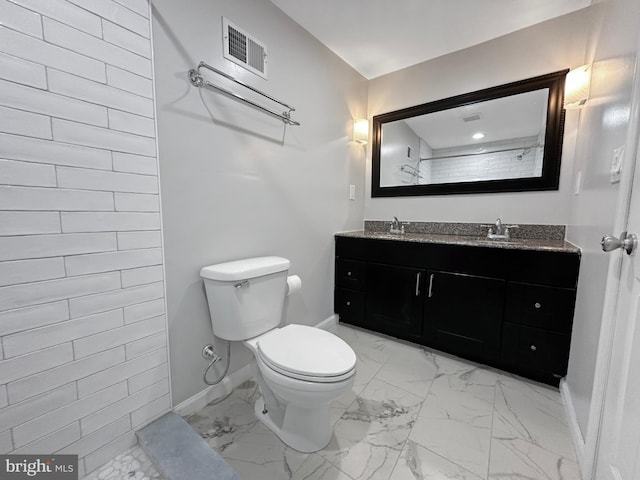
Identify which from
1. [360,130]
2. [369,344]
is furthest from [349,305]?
[360,130]

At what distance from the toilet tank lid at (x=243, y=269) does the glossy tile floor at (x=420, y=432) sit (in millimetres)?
697

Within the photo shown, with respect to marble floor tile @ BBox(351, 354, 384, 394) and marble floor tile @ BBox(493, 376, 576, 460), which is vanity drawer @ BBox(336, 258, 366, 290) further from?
marble floor tile @ BBox(493, 376, 576, 460)

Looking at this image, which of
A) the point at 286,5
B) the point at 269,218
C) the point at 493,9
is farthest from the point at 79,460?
the point at 493,9

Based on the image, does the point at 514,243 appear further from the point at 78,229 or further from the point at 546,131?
the point at 78,229

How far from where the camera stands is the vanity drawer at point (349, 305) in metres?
2.12

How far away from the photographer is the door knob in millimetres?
702

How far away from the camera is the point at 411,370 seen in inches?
64.7

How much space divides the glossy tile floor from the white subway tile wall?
456 millimetres

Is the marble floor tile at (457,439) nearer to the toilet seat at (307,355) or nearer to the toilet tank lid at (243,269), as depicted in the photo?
the toilet seat at (307,355)

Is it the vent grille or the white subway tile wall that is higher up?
the vent grille

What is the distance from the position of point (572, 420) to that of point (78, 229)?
2190 mm

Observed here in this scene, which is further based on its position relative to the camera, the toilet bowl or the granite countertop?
the granite countertop

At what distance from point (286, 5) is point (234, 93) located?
2.35 ft

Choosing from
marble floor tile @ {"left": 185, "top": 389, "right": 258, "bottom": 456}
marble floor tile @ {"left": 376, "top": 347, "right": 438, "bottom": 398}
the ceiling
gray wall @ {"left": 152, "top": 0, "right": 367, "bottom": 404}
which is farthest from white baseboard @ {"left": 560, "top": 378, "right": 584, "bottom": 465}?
the ceiling
